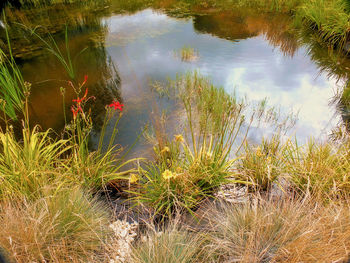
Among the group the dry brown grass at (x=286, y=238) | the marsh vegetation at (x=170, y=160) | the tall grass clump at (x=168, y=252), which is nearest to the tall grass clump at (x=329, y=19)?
the marsh vegetation at (x=170, y=160)

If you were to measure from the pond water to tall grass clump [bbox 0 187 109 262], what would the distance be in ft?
5.04

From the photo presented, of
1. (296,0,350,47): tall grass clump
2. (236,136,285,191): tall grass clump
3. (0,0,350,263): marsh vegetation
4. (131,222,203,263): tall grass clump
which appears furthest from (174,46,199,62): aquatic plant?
(131,222,203,263): tall grass clump

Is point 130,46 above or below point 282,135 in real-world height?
above

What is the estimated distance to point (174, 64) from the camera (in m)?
5.05

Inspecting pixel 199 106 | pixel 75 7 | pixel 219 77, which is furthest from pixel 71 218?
pixel 75 7

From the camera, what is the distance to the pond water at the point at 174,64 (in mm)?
3664

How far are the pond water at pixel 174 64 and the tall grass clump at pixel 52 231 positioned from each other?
60.5 inches

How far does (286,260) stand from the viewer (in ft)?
4.39

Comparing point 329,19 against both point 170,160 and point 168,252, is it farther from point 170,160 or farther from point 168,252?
point 168,252

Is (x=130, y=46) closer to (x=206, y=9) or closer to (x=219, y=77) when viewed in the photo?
(x=219, y=77)

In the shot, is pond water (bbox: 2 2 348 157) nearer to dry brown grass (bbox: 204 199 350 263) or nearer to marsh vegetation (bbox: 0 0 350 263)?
marsh vegetation (bbox: 0 0 350 263)

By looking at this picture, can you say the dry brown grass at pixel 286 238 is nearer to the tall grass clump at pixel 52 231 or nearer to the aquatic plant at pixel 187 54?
the tall grass clump at pixel 52 231

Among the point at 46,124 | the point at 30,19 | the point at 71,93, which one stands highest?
the point at 30,19

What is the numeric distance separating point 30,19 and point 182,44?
5330 millimetres
